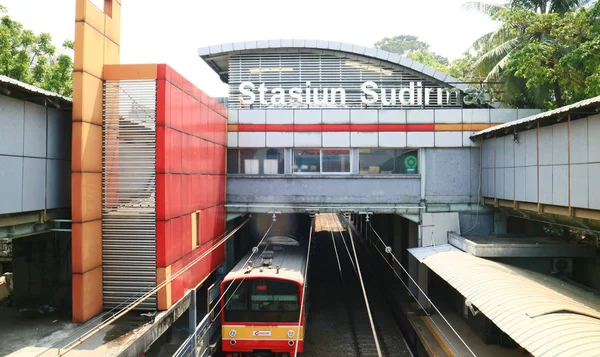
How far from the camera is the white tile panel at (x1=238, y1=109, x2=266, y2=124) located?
56.1 ft

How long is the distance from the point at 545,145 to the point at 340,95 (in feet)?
30.2

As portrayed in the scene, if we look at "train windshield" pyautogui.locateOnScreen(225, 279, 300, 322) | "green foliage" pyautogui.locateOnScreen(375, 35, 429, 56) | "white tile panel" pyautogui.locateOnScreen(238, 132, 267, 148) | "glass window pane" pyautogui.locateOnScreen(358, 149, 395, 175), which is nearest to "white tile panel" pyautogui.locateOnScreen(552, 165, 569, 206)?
"glass window pane" pyautogui.locateOnScreen(358, 149, 395, 175)

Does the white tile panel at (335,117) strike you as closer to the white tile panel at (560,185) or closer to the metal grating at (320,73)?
the metal grating at (320,73)

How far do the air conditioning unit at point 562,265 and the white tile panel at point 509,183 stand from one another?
2.41 meters

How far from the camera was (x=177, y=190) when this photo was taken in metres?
11.4

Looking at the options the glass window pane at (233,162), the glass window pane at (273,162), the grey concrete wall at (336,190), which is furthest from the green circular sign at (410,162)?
the glass window pane at (233,162)

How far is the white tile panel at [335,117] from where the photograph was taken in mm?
17062

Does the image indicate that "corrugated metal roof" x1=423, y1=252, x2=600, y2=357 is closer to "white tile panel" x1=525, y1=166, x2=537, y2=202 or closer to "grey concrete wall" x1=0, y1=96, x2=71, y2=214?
"white tile panel" x1=525, y1=166, x2=537, y2=202

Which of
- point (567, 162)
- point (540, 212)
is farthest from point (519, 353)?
point (567, 162)

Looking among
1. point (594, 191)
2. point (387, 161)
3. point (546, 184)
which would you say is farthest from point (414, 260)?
point (594, 191)

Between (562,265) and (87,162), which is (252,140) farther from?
(562,265)

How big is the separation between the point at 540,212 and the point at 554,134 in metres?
2.20

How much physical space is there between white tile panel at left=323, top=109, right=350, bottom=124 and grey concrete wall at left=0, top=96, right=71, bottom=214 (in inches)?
364

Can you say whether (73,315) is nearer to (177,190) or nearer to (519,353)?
(177,190)
